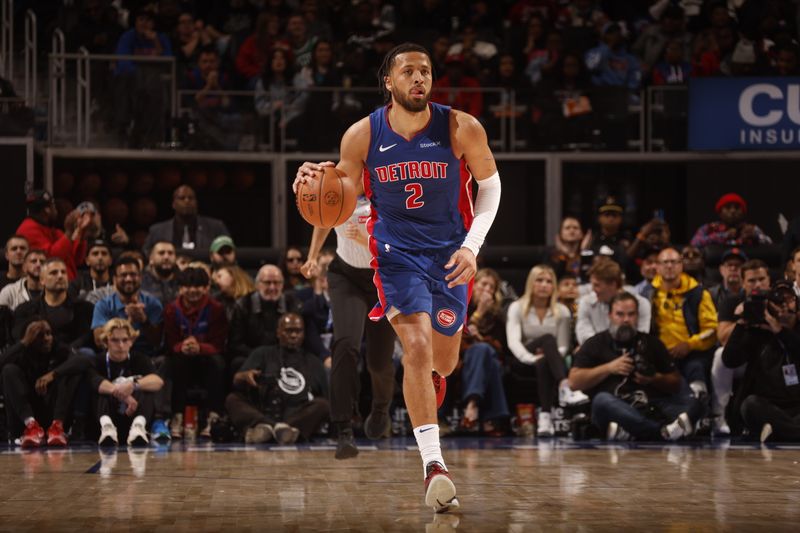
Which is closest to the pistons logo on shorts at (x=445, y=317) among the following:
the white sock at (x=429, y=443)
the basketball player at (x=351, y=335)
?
the white sock at (x=429, y=443)

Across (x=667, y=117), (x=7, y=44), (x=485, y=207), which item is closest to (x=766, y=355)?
(x=485, y=207)

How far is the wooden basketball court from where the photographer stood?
541 centimetres

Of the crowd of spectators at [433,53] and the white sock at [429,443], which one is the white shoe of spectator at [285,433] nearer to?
the white sock at [429,443]

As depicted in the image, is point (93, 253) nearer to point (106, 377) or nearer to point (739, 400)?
point (106, 377)

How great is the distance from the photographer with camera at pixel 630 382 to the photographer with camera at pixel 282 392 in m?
2.10

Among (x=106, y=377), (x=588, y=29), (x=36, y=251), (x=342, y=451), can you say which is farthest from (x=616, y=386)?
(x=588, y=29)

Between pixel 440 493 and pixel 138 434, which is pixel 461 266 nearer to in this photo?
pixel 440 493

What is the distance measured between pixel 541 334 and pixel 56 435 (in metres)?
4.13

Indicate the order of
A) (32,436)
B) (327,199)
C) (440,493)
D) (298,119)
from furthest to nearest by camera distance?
(298,119), (32,436), (327,199), (440,493)

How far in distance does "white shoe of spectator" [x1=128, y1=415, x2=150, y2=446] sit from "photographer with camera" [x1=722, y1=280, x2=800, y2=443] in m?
4.63

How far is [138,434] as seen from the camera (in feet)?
31.8

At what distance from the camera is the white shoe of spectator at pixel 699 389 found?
10273 millimetres

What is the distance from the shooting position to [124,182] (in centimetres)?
1431

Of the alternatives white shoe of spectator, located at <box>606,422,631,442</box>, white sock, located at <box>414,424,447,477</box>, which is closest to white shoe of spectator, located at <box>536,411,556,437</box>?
white shoe of spectator, located at <box>606,422,631,442</box>
